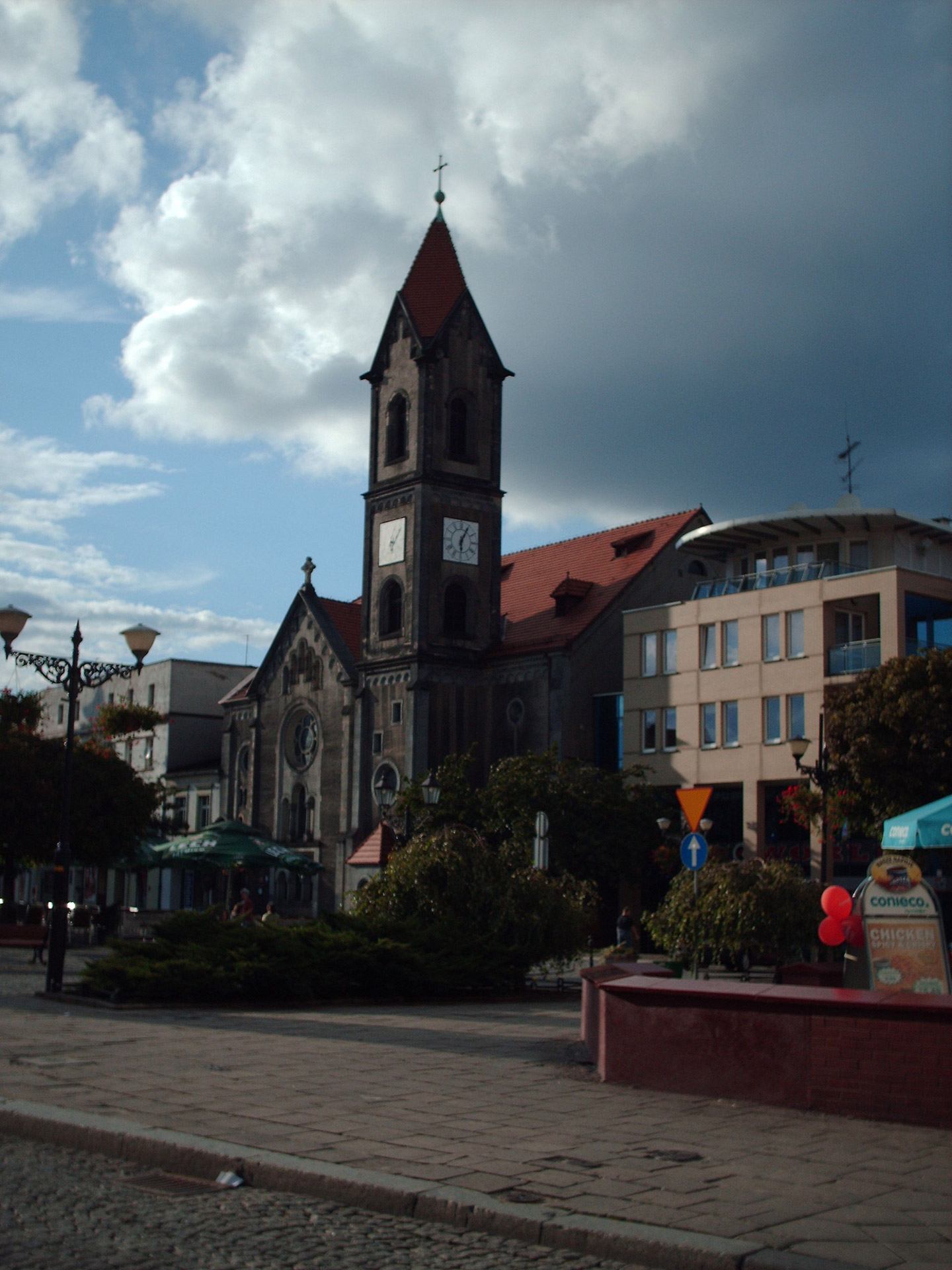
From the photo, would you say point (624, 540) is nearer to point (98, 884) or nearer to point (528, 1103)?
point (98, 884)

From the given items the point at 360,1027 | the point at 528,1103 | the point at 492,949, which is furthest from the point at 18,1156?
the point at 492,949

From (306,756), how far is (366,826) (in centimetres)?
614

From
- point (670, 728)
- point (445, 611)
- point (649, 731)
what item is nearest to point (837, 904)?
point (670, 728)

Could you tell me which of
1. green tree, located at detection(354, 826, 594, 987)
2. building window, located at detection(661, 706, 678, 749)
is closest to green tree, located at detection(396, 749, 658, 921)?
building window, located at detection(661, 706, 678, 749)

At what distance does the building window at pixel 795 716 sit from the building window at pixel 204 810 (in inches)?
1413

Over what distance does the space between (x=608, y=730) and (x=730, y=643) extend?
292 inches

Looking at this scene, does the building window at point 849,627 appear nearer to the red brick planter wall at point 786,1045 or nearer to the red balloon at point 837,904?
the red balloon at point 837,904

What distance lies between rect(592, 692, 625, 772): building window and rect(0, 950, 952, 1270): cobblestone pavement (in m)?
38.6

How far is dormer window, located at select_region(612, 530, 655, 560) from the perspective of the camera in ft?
195

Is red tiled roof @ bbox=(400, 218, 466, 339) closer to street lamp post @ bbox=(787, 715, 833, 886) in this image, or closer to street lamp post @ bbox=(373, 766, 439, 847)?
street lamp post @ bbox=(373, 766, 439, 847)

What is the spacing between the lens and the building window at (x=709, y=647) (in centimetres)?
Result: 5019

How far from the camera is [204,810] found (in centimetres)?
7375

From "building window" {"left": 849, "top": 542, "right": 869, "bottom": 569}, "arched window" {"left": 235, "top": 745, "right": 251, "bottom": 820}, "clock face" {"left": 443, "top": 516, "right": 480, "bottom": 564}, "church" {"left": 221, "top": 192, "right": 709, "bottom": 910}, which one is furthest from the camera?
"arched window" {"left": 235, "top": 745, "right": 251, "bottom": 820}

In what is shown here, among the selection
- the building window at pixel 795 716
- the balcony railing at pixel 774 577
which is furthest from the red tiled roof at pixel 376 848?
the balcony railing at pixel 774 577
